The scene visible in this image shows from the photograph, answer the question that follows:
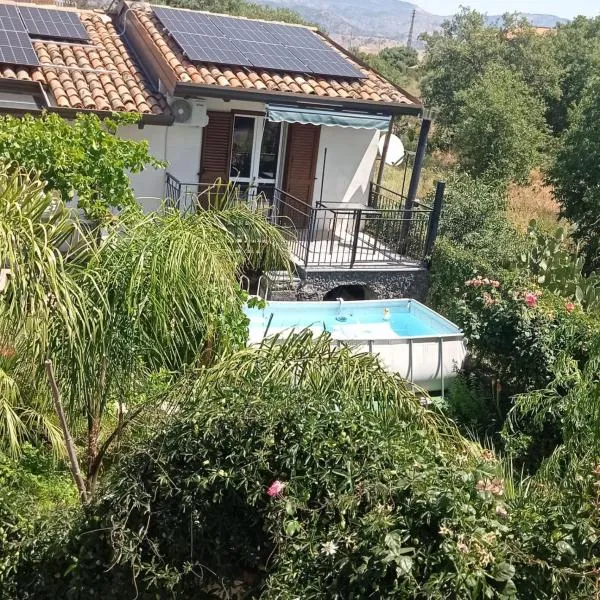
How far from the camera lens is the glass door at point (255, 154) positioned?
1775cm

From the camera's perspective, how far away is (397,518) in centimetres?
488

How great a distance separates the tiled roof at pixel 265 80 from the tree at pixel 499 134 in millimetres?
8789

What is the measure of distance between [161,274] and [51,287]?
100cm

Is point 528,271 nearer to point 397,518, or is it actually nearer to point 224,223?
point 224,223

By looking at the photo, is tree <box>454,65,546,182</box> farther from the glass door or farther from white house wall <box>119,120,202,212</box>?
white house wall <box>119,120,202,212</box>

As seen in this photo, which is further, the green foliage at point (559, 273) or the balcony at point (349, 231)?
the balcony at point (349, 231)

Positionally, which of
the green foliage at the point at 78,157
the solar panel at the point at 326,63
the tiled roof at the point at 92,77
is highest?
the solar panel at the point at 326,63

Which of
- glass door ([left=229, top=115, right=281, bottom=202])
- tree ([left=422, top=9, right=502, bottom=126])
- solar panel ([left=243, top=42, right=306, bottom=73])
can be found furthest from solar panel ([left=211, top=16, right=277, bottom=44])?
tree ([left=422, top=9, right=502, bottom=126])

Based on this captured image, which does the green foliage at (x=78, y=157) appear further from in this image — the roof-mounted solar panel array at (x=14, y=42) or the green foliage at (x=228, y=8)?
the green foliage at (x=228, y=8)

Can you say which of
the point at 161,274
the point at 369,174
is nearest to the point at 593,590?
the point at 161,274

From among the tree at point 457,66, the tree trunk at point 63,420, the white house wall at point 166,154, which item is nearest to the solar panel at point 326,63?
the white house wall at point 166,154

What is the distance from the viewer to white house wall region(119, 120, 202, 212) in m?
16.3

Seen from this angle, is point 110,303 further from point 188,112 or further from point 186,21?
point 186,21

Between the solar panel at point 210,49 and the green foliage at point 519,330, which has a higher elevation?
the solar panel at point 210,49
